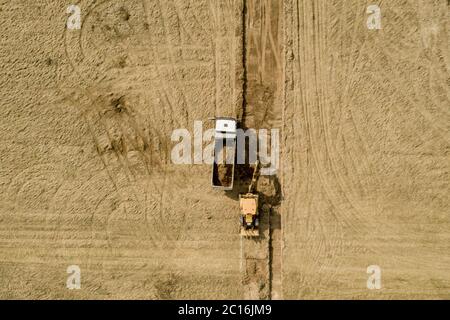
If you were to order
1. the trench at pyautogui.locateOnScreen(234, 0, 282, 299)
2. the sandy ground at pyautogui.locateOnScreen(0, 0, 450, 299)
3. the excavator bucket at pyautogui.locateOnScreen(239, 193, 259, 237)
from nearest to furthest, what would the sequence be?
the excavator bucket at pyautogui.locateOnScreen(239, 193, 259, 237) → the sandy ground at pyautogui.locateOnScreen(0, 0, 450, 299) → the trench at pyautogui.locateOnScreen(234, 0, 282, 299)

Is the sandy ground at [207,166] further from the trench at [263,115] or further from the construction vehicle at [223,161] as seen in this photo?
the construction vehicle at [223,161]

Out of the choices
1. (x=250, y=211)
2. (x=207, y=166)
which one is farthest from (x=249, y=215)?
(x=207, y=166)

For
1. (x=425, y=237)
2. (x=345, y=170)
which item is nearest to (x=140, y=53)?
(x=345, y=170)

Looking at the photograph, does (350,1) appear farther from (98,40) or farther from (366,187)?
(98,40)

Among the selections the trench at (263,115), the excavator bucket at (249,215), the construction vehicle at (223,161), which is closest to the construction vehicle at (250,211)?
the excavator bucket at (249,215)

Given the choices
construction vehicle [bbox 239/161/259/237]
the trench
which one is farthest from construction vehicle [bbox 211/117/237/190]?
construction vehicle [bbox 239/161/259/237]

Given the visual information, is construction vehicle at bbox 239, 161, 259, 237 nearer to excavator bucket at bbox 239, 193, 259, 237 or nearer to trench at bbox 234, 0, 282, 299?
excavator bucket at bbox 239, 193, 259, 237
